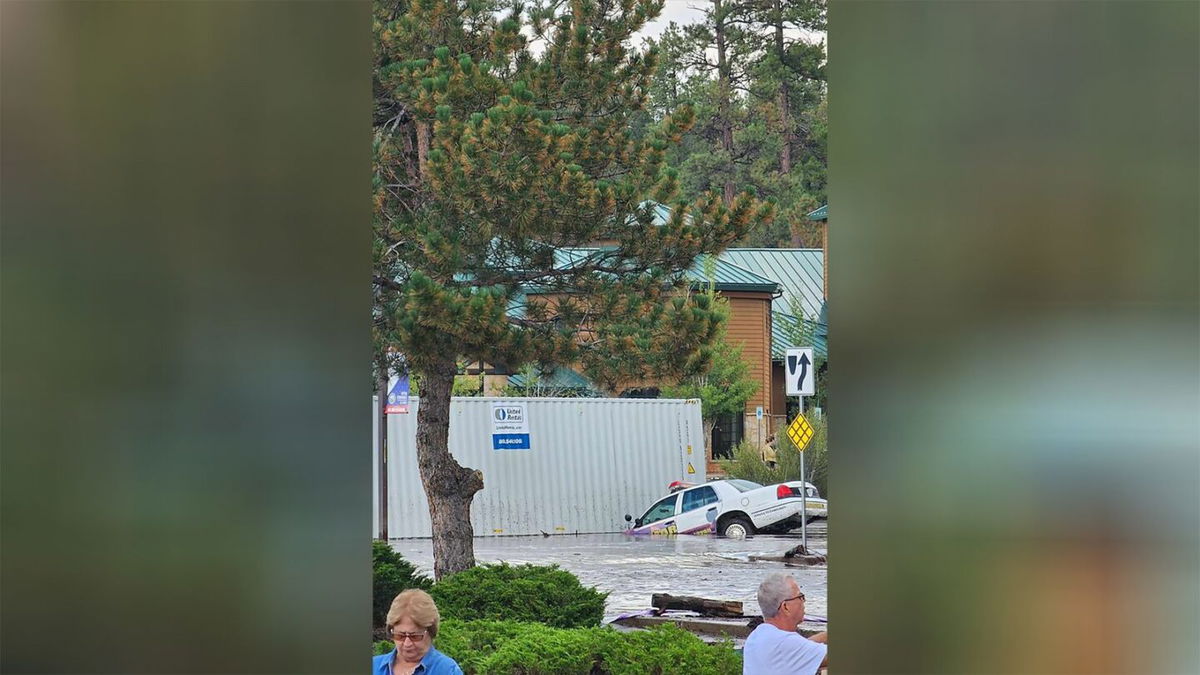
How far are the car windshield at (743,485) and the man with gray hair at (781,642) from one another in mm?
16634

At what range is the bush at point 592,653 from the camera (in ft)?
22.2

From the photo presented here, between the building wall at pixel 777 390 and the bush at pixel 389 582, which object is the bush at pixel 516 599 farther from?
the building wall at pixel 777 390

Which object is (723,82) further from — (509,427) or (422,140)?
(422,140)

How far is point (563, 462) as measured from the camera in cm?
2181

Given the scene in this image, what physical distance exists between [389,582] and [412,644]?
5.69 metres

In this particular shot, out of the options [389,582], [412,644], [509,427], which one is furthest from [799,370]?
[412,644]

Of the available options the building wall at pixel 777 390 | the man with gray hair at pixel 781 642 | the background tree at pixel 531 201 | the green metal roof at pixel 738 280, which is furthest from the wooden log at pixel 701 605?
the building wall at pixel 777 390

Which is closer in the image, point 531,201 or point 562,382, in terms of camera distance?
point 531,201

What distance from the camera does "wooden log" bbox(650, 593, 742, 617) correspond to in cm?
1154

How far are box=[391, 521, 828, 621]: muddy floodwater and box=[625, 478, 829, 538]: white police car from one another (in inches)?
11.0
